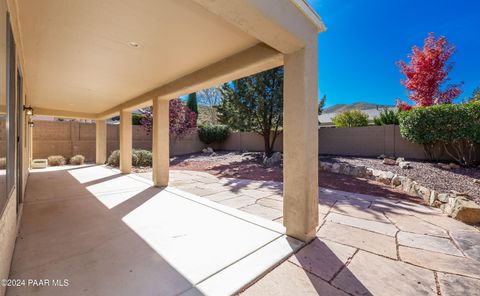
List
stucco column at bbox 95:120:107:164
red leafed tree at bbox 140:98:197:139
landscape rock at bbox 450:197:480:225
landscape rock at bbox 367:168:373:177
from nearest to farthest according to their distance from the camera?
landscape rock at bbox 450:197:480:225 → landscape rock at bbox 367:168:373:177 → stucco column at bbox 95:120:107:164 → red leafed tree at bbox 140:98:197:139

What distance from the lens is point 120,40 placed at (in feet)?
9.80

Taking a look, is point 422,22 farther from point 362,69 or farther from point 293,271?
point 293,271

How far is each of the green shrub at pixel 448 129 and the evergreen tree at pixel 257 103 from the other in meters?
4.89

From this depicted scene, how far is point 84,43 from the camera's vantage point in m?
3.09

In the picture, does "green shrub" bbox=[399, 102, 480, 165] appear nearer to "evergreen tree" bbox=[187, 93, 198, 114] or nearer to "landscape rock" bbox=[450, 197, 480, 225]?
"landscape rock" bbox=[450, 197, 480, 225]

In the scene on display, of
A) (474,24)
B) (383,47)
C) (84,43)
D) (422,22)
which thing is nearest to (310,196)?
(84,43)

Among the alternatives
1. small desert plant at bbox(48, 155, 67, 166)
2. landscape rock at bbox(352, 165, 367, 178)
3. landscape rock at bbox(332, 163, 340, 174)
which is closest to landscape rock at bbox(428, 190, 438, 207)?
landscape rock at bbox(352, 165, 367, 178)

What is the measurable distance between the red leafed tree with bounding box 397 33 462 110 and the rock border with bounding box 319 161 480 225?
613 centimetres

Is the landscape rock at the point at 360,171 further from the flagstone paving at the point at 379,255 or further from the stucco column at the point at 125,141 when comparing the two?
the stucco column at the point at 125,141

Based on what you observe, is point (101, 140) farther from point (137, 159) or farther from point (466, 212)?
point (466, 212)

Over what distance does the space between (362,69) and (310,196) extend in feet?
61.9

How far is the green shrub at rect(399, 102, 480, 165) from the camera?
230 inches

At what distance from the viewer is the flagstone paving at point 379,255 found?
70.1 inches

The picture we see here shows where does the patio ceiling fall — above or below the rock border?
above
